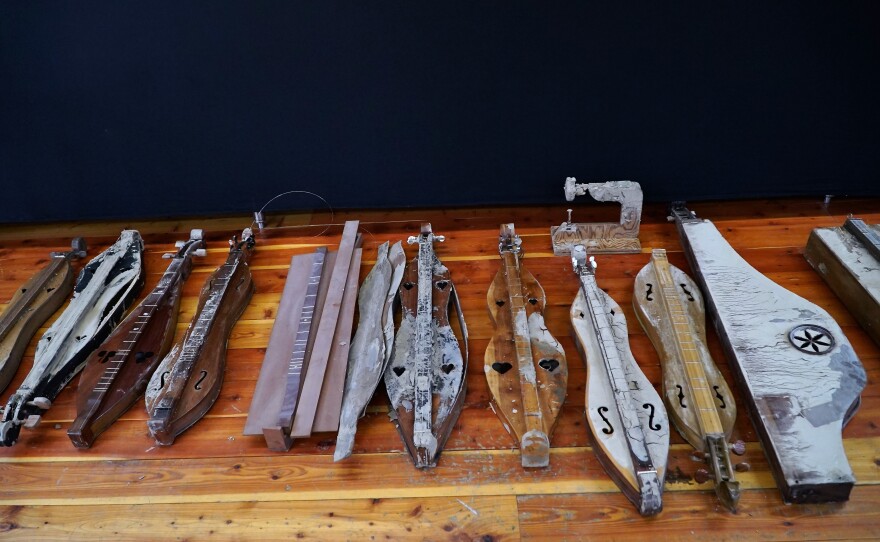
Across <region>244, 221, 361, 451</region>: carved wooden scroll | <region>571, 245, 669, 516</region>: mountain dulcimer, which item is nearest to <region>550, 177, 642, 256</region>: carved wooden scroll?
<region>571, 245, 669, 516</region>: mountain dulcimer

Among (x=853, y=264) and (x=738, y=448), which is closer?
(x=738, y=448)

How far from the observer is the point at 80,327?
8.25 feet

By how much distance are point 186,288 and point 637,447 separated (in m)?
2.10

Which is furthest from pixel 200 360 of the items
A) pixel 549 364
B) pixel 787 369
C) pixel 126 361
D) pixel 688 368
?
pixel 787 369

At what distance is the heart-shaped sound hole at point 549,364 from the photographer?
216 cm

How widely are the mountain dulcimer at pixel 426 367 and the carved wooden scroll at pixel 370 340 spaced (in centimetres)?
5

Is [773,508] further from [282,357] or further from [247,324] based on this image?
[247,324]

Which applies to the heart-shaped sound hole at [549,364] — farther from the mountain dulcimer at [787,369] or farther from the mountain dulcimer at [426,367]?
the mountain dulcimer at [787,369]

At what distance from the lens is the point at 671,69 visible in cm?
283

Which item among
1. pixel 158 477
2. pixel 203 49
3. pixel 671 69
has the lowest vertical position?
pixel 158 477

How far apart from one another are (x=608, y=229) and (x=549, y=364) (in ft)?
3.09

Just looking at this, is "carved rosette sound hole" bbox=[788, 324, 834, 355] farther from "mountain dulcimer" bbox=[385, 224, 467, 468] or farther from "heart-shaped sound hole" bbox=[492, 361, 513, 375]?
"mountain dulcimer" bbox=[385, 224, 467, 468]

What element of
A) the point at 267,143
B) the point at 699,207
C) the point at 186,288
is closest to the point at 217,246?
the point at 186,288

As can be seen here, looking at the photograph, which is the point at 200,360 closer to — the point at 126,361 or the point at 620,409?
the point at 126,361
